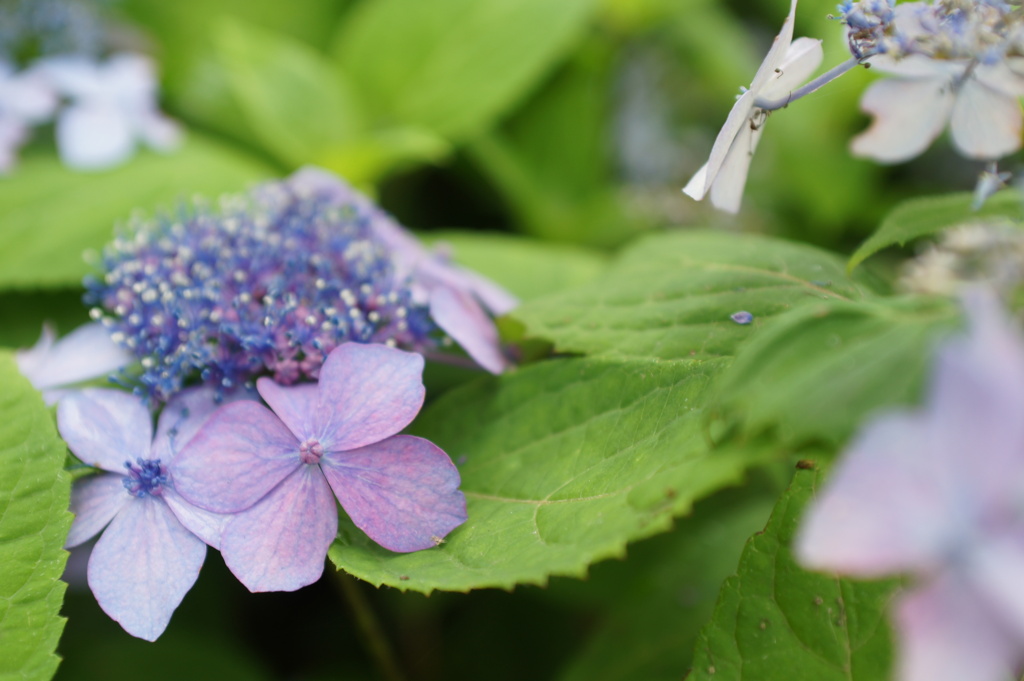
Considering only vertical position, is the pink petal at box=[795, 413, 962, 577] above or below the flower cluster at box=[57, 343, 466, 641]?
above

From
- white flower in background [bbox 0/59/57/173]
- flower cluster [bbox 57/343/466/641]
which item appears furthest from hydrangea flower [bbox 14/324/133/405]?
white flower in background [bbox 0/59/57/173]

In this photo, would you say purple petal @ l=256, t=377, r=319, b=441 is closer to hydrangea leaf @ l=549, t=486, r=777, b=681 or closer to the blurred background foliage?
the blurred background foliage

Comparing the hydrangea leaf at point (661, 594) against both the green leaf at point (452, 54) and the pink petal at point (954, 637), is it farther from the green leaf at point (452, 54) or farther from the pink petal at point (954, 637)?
the green leaf at point (452, 54)

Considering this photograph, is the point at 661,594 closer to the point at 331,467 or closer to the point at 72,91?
the point at 331,467

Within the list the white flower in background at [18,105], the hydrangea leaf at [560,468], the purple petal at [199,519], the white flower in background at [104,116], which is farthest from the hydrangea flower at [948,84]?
the white flower in background at [18,105]

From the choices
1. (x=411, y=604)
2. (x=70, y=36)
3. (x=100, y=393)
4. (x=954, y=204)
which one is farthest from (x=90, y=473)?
(x=70, y=36)

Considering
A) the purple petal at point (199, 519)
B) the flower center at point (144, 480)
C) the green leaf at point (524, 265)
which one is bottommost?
the green leaf at point (524, 265)
